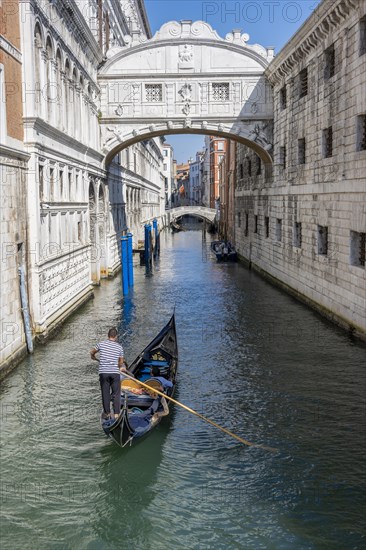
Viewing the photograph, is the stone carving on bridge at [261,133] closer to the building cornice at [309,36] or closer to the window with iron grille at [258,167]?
the building cornice at [309,36]

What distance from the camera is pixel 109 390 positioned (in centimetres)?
716

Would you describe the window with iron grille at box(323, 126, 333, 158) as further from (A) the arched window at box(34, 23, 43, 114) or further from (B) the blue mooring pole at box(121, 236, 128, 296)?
(B) the blue mooring pole at box(121, 236, 128, 296)

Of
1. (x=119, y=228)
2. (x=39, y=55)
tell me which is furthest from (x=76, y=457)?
(x=119, y=228)

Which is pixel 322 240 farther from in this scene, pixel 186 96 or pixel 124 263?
pixel 186 96

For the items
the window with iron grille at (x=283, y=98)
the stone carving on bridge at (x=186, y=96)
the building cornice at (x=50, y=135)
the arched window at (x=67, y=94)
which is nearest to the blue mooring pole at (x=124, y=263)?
the building cornice at (x=50, y=135)

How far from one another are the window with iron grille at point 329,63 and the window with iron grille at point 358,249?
414 cm

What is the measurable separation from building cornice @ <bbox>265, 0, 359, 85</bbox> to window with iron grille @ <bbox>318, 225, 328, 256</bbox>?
4.36 m

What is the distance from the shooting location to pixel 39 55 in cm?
1174

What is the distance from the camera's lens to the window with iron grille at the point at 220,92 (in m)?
19.4

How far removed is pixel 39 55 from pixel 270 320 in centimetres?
757

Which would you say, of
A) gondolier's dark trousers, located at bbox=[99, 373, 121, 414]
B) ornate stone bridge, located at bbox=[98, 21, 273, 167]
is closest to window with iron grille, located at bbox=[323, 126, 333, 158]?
ornate stone bridge, located at bbox=[98, 21, 273, 167]

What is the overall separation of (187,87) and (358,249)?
9639 millimetres

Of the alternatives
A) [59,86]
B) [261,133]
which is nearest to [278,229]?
[261,133]

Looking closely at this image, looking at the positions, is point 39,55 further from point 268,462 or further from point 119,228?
point 119,228
